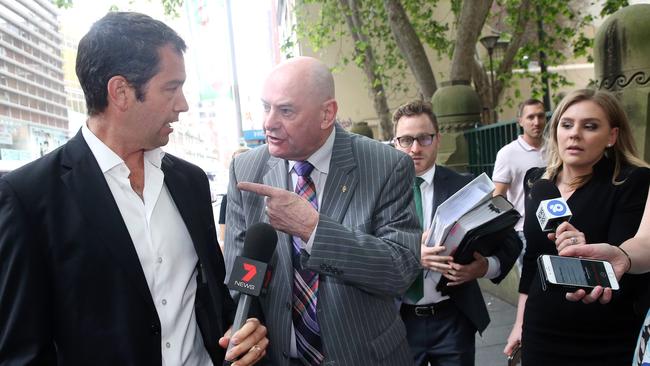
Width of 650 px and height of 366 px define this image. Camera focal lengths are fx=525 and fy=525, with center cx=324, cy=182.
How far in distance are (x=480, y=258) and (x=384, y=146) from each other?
1.02 metres

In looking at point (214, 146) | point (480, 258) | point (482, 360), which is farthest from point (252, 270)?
point (214, 146)

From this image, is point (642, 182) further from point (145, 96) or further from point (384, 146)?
point (145, 96)

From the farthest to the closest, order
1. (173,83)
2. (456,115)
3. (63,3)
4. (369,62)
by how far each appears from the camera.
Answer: (369,62), (63,3), (456,115), (173,83)

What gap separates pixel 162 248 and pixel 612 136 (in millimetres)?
2203

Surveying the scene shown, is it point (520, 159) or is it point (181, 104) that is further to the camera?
point (520, 159)

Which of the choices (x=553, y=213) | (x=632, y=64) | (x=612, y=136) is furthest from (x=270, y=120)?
(x=632, y=64)

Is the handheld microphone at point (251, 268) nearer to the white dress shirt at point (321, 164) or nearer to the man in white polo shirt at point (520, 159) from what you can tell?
the white dress shirt at point (321, 164)

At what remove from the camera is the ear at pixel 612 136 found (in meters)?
2.61

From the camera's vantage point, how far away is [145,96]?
1.92 metres

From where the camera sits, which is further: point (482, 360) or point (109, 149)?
point (482, 360)

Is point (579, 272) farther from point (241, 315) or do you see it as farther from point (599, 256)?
point (241, 315)

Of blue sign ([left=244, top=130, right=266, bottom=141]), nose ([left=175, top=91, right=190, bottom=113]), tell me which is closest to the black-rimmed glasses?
nose ([left=175, top=91, right=190, bottom=113])

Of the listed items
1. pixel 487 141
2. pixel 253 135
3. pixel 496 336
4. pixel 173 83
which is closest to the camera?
pixel 173 83

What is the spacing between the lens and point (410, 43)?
10141mm
